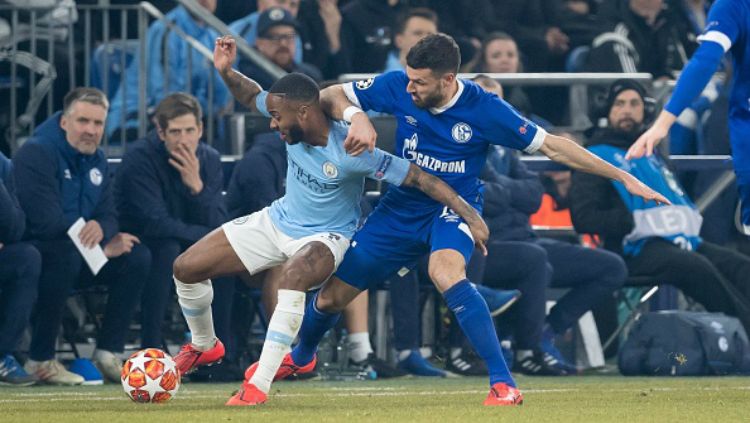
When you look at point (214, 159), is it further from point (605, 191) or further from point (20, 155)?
point (605, 191)

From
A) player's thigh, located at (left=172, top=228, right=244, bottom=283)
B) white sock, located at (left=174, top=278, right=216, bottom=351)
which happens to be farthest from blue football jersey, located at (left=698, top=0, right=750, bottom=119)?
white sock, located at (left=174, top=278, right=216, bottom=351)

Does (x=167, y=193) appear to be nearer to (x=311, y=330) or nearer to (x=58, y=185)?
(x=58, y=185)

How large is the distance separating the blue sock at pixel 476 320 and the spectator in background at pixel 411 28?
227 inches

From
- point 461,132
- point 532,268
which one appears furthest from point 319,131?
point 532,268

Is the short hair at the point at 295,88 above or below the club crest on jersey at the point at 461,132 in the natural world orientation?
above

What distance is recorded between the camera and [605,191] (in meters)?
13.3

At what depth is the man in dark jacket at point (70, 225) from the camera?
11281 millimetres

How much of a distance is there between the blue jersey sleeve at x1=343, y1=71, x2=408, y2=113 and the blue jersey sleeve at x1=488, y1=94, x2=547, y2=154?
54 centimetres

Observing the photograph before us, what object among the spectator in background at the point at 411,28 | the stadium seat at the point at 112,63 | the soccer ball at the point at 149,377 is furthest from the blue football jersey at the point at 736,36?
the stadium seat at the point at 112,63

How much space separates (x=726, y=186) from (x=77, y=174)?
563cm

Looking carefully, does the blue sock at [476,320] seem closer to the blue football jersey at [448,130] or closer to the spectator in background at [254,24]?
the blue football jersey at [448,130]

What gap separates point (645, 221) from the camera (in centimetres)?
1317

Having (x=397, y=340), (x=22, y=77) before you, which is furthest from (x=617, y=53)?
(x=22, y=77)

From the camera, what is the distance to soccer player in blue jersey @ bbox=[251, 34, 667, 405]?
891cm
